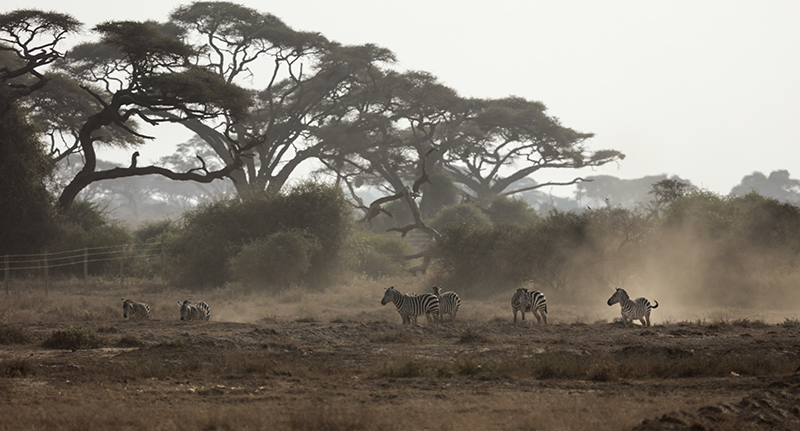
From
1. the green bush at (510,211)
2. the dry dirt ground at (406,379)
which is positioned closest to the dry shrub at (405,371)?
the dry dirt ground at (406,379)

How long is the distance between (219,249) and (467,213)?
17.3m

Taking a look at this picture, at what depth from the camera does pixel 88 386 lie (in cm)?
829

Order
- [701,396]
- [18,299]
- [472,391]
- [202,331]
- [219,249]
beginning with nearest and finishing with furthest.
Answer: [701,396] → [472,391] → [202,331] → [18,299] → [219,249]

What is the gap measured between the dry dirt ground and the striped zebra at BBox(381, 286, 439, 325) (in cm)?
156

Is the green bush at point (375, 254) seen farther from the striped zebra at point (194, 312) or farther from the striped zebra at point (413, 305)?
the striped zebra at point (413, 305)

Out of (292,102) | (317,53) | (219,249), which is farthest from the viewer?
(292,102)

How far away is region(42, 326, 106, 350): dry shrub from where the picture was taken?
37.1ft

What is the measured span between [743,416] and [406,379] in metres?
4.09

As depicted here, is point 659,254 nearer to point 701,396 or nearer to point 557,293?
point 557,293

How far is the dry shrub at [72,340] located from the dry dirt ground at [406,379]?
20cm

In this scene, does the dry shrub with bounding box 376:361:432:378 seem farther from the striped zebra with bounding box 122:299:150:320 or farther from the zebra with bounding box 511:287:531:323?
Answer: the striped zebra with bounding box 122:299:150:320

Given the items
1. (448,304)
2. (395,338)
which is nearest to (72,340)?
(395,338)

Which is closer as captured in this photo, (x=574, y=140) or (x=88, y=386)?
(x=88, y=386)

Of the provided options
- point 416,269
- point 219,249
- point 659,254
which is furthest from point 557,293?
point 219,249
